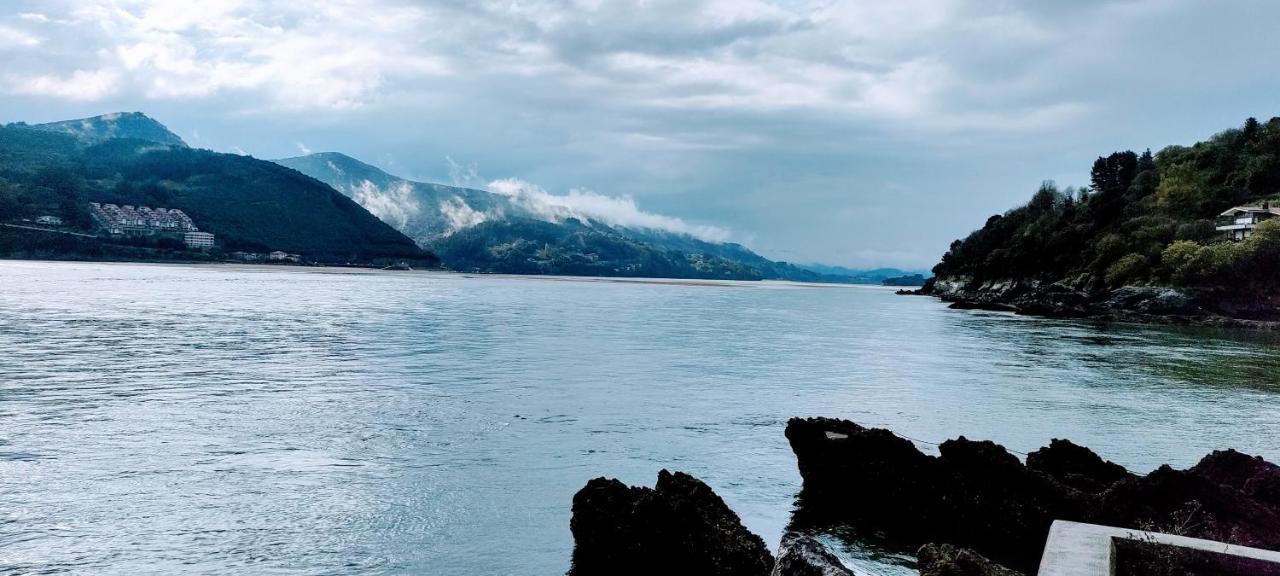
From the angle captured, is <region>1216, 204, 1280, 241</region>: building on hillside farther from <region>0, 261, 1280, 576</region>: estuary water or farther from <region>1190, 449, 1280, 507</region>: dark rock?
A: <region>1190, 449, 1280, 507</region>: dark rock

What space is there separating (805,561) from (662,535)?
2662mm

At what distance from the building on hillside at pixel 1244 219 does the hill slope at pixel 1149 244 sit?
2.00 meters

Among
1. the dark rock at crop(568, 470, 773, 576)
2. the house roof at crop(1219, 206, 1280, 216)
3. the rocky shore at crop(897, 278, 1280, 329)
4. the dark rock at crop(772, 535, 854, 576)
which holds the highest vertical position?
the house roof at crop(1219, 206, 1280, 216)

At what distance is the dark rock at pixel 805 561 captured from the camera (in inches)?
381

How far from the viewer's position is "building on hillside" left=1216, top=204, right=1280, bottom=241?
109m

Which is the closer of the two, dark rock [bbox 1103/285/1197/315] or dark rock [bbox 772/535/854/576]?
dark rock [bbox 772/535/854/576]

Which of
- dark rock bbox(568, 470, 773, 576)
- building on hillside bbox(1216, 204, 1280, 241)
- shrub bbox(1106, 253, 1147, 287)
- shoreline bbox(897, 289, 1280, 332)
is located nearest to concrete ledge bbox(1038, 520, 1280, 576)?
dark rock bbox(568, 470, 773, 576)

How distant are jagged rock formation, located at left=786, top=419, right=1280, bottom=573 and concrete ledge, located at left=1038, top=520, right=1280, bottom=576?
11.0ft

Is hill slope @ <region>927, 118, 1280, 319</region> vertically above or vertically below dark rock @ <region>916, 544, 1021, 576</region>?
above

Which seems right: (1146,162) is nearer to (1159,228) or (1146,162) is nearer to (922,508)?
(1159,228)

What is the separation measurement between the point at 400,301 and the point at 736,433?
3082 inches

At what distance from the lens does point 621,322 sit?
74750 mm

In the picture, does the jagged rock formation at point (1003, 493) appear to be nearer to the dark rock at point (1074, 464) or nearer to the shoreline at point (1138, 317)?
the dark rock at point (1074, 464)

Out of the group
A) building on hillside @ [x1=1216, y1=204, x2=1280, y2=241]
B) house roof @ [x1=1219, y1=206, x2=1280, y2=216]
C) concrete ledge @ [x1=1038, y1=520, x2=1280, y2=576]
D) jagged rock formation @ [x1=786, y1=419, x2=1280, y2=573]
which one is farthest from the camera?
house roof @ [x1=1219, y1=206, x2=1280, y2=216]
